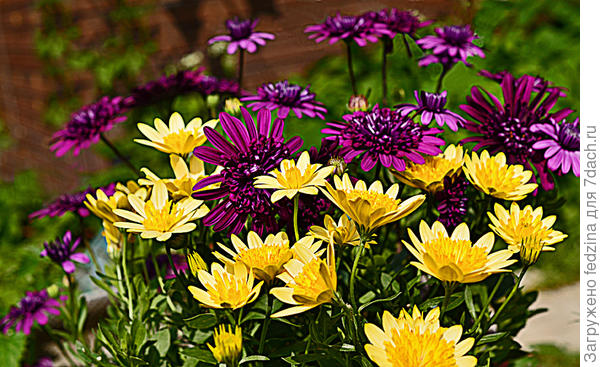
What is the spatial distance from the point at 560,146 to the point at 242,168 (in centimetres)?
35

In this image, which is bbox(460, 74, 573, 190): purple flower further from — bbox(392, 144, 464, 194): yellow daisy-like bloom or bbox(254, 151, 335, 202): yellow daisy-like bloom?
bbox(254, 151, 335, 202): yellow daisy-like bloom

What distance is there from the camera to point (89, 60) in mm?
2260

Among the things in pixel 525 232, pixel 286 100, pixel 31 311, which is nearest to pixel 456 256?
pixel 525 232

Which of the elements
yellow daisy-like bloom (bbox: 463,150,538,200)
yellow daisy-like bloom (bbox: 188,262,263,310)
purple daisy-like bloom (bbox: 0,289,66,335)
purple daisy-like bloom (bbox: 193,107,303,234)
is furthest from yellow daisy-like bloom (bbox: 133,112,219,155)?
purple daisy-like bloom (bbox: 0,289,66,335)

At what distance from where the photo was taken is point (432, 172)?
51cm

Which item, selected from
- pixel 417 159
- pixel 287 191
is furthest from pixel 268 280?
pixel 417 159

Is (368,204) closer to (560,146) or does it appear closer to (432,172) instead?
(432,172)

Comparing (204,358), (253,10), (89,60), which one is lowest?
(204,358)

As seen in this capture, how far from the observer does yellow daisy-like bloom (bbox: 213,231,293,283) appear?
44 centimetres

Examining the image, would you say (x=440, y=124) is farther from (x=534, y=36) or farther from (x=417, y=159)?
(x=534, y=36)

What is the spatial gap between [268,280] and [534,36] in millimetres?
2177

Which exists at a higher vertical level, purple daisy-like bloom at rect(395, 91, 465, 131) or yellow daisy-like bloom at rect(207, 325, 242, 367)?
purple daisy-like bloom at rect(395, 91, 465, 131)

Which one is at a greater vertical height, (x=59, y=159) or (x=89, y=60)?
(x=89, y=60)

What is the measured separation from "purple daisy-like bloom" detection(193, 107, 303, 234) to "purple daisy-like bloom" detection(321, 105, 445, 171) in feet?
0.18
